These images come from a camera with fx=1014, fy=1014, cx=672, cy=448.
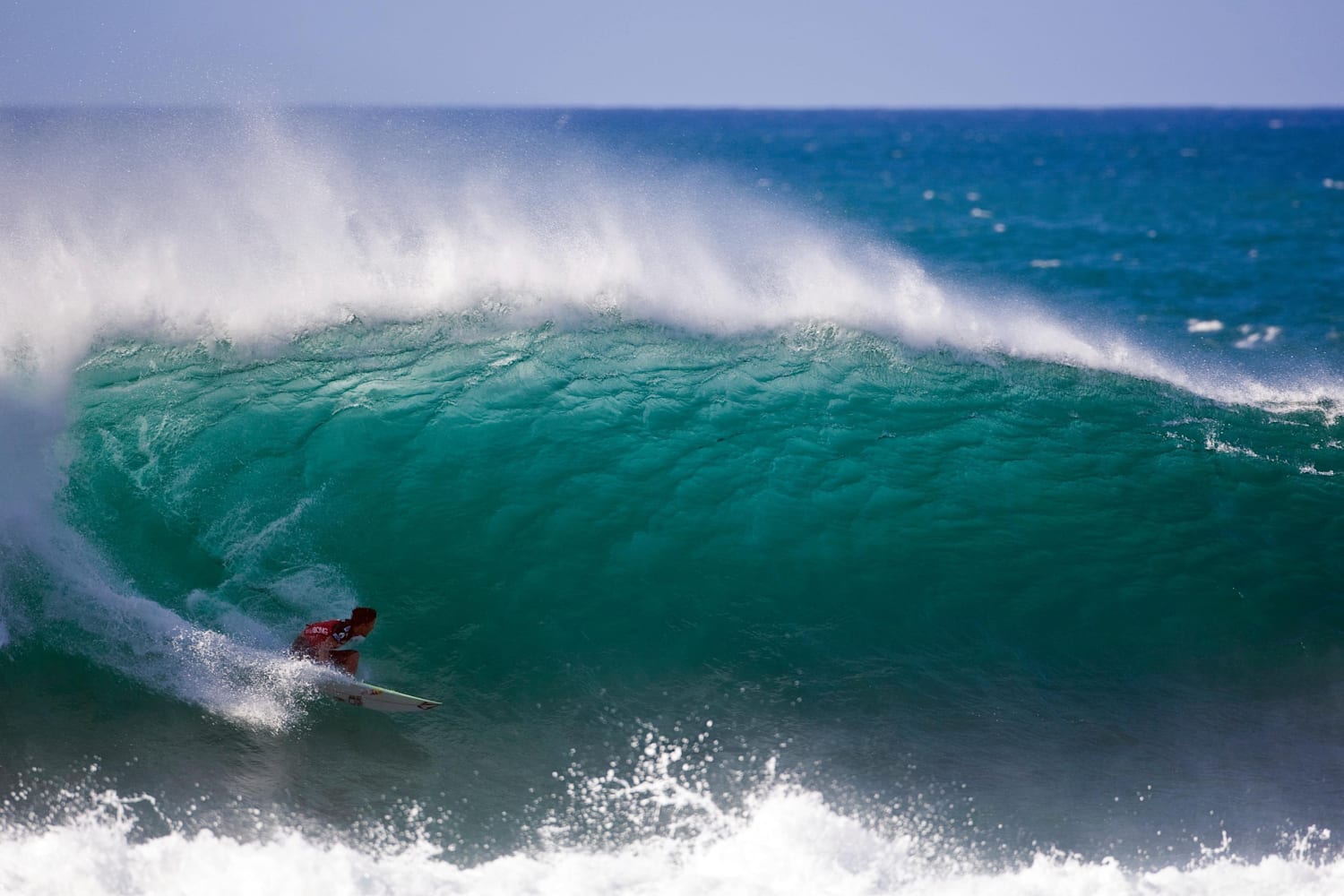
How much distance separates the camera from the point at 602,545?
8.59 meters

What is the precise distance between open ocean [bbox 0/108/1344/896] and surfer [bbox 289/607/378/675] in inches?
7.5

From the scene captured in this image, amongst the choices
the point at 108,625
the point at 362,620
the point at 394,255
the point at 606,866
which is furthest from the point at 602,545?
the point at 394,255

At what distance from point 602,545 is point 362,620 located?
225 cm

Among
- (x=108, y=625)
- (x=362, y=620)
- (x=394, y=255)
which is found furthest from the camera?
(x=394, y=255)

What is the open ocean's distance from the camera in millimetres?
5945

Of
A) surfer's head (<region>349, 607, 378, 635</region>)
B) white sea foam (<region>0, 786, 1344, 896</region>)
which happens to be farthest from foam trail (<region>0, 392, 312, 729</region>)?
white sea foam (<region>0, 786, 1344, 896</region>)

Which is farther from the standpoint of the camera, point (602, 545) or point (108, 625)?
point (602, 545)

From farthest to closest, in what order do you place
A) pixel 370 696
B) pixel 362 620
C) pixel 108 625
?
pixel 108 625 < pixel 362 620 < pixel 370 696

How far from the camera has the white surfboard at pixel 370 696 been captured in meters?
6.68

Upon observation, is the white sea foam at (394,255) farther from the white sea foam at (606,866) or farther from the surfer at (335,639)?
the white sea foam at (606,866)

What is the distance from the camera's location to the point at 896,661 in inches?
296

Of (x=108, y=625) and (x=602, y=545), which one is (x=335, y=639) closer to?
(x=108, y=625)

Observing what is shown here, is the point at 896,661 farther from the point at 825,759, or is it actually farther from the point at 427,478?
the point at 427,478

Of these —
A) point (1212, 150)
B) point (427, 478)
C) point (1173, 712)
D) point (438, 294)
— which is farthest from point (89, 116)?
point (1212, 150)
